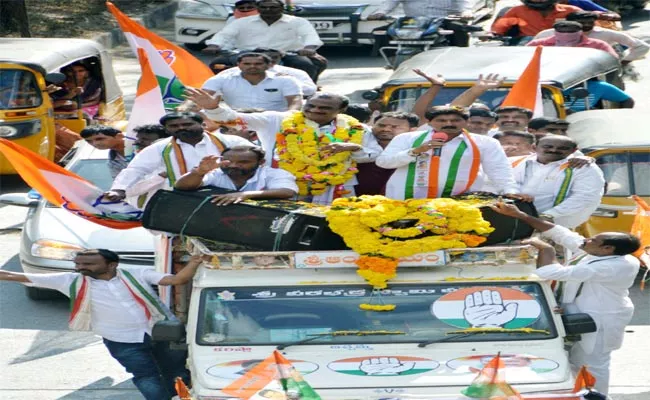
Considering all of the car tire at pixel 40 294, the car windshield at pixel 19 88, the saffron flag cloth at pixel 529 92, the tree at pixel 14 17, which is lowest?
the tree at pixel 14 17

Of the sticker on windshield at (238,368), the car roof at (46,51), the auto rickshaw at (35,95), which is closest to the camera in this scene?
the sticker on windshield at (238,368)

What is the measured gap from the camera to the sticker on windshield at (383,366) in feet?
26.7

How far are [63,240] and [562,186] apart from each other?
505 centimetres

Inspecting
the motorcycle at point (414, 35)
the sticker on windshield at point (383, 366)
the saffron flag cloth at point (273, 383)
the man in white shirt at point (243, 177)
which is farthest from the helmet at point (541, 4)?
the saffron flag cloth at point (273, 383)

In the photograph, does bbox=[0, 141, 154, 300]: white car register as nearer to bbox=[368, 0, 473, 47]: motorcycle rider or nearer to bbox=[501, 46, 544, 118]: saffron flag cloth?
bbox=[501, 46, 544, 118]: saffron flag cloth

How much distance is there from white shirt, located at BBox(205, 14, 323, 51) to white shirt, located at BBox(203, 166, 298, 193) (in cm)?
660

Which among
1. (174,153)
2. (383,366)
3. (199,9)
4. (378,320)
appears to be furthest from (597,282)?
(199,9)

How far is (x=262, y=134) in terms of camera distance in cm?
1113

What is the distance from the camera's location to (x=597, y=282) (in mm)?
9078

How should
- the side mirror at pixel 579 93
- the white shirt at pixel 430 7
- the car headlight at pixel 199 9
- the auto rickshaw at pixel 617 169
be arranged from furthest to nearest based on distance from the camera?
the car headlight at pixel 199 9
the white shirt at pixel 430 7
the side mirror at pixel 579 93
the auto rickshaw at pixel 617 169

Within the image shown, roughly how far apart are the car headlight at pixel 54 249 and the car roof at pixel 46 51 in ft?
14.8

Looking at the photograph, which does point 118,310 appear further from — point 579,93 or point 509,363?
point 579,93

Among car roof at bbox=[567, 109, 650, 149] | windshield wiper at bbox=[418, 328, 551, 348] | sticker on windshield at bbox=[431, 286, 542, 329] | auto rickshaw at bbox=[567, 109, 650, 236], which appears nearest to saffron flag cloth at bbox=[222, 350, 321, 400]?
windshield wiper at bbox=[418, 328, 551, 348]

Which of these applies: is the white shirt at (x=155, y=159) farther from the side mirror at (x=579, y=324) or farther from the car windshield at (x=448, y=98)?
the car windshield at (x=448, y=98)
